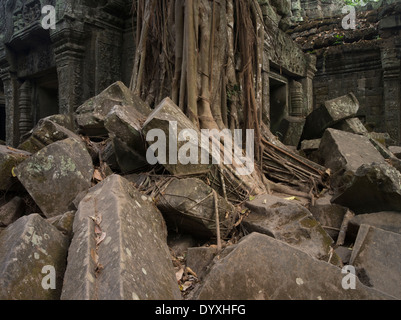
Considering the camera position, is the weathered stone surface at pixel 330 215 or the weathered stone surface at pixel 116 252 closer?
the weathered stone surface at pixel 116 252

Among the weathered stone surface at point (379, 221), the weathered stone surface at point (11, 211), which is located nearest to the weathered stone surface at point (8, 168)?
the weathered stone surface at point (11, 211)

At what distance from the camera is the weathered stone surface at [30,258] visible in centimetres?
140

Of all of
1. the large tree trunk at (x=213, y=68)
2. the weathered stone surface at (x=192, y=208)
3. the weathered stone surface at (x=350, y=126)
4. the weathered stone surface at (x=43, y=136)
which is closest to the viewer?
the weathered stone surface at (x=192, y=208)

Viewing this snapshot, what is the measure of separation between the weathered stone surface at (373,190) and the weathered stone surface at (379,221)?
0.08m

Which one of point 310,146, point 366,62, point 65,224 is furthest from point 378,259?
point 366,62

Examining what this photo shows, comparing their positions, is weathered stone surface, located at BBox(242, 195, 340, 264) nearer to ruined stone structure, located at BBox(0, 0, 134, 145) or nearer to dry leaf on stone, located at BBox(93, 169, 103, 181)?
dry leaf on stone, located at BBox(93, 169, 103, 181)

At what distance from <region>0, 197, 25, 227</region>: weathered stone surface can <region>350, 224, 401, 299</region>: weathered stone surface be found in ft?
7.81

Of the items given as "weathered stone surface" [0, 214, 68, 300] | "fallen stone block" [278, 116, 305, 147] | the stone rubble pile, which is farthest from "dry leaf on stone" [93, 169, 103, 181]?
"fallen stone block" [278, 116, 305, 147]

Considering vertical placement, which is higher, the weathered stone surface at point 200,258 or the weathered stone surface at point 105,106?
the weathered stone surface at point 105,106

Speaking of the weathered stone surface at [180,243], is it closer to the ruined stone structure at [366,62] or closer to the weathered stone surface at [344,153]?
the weathered stone surface at [344,153]

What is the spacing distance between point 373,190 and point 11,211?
2.72 m

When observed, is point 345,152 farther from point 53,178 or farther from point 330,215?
point 53,178

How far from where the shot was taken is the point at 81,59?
5398 millimetres
